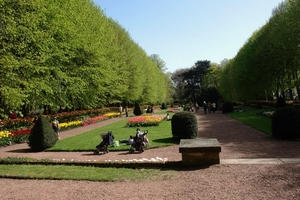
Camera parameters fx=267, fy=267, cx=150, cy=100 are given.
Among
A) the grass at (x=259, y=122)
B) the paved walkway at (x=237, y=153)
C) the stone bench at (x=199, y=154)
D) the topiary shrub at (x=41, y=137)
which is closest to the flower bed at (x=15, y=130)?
the paved walkway at (x=237, y=153)

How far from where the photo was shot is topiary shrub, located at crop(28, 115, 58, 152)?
46.9 feet

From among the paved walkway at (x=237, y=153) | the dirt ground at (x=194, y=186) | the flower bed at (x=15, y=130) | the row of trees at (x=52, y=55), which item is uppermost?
the row of trees at (x=52, y=55)

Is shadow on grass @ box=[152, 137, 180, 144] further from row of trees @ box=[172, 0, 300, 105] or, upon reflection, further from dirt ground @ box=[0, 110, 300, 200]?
row of trees @ box=[172, 0, 300, 105]

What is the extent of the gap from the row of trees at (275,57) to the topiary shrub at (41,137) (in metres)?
25.6

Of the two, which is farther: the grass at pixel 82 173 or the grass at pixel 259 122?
the grass at pixel 259 122

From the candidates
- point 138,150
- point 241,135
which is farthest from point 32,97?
point 241,135

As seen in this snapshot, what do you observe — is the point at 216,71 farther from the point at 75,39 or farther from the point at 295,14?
the point at 75,39

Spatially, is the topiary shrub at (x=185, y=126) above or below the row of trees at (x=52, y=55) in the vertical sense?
below

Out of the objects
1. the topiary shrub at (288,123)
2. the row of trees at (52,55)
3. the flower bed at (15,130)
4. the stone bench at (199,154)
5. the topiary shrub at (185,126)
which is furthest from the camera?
the row of trees at (52,55)

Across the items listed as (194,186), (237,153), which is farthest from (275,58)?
(194,186)

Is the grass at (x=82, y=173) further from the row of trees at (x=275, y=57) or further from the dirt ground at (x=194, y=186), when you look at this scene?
the row of trees at (x=275, y=57)

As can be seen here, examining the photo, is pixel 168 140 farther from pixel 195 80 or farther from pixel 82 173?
pixel 195 80

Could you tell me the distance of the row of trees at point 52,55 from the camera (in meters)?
18.0

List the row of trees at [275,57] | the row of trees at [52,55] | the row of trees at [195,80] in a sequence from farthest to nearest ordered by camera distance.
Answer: the row of trees at [195,80], the row of trees at [275,57], the row of trees at [52,55]
